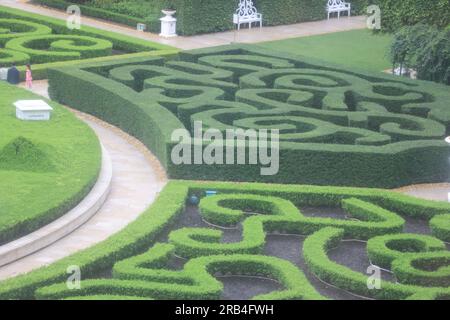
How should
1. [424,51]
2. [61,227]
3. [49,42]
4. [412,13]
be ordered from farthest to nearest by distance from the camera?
1. [49,42]
2. [412,13]
3. [424,51]
4. [61,227]

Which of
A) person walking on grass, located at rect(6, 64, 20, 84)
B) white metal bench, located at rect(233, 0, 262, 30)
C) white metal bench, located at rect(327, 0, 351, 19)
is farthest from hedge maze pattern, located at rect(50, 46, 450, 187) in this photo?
white metal bench, located at rect(327, 0, 351, 19)

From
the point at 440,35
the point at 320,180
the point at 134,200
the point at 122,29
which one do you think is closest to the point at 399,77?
the point at 440,35

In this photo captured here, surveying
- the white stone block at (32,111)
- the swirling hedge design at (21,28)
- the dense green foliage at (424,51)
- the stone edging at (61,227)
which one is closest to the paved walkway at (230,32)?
the swirling hedge design at (21,28)

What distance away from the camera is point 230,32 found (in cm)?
3962

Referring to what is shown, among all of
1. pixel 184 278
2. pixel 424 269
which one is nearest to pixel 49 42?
pixel 184 278

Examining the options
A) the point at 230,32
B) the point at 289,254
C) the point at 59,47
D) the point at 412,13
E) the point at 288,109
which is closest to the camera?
the point at 289,254

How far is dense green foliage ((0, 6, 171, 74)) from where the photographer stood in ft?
106

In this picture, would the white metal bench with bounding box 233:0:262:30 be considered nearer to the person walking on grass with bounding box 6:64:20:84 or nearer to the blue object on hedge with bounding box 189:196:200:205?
the person walking on grass with bounding box 6:64:20:84

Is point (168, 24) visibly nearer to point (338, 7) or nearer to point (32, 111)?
point (338, 7)

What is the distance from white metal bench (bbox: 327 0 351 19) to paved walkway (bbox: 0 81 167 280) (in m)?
19.0

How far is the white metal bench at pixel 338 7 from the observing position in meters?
43.7

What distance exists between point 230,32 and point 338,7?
6.60 metres

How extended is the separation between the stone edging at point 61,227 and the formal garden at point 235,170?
5cm
